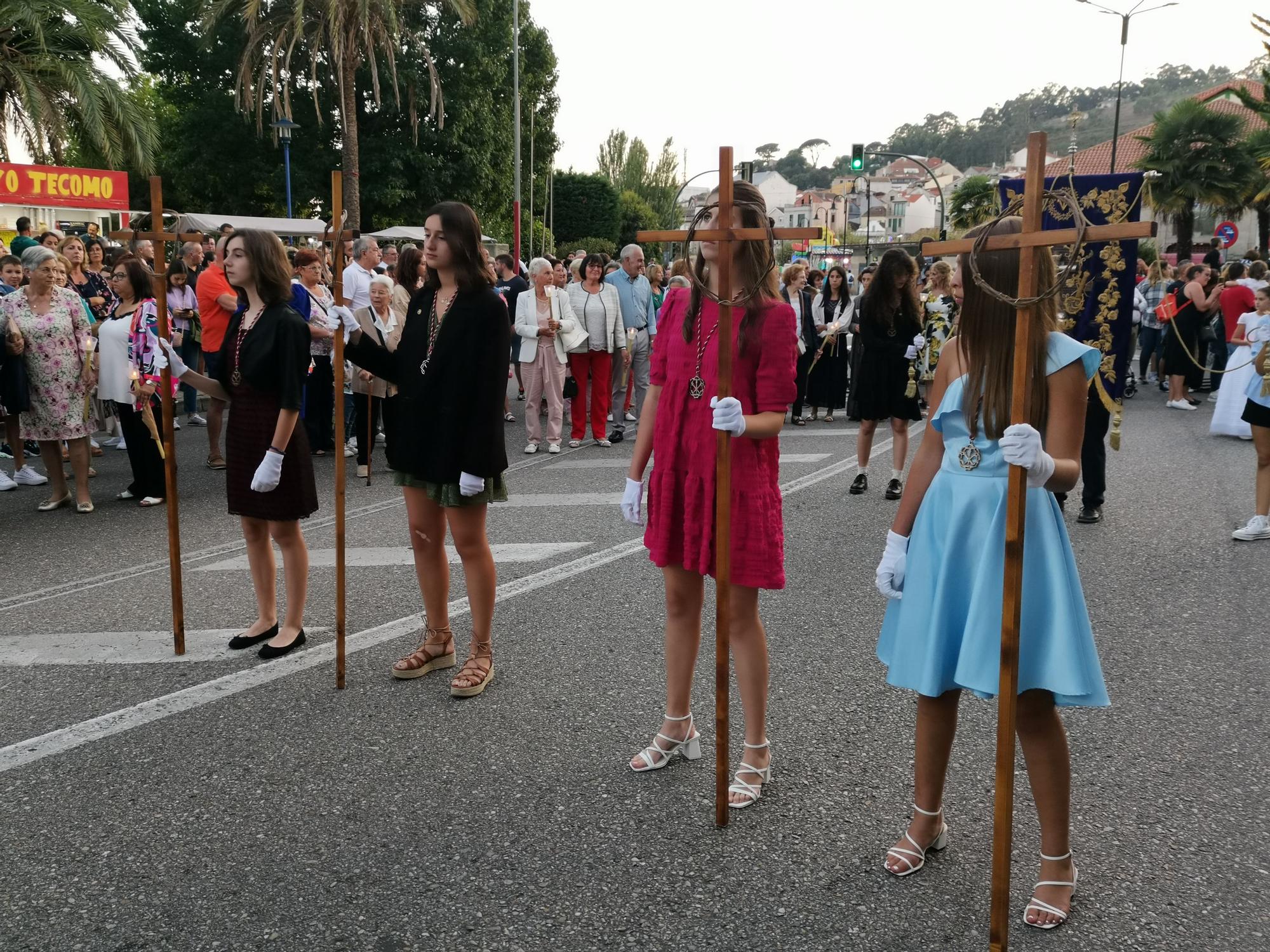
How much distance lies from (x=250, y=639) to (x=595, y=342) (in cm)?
715

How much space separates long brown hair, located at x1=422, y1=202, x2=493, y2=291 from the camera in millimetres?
4383

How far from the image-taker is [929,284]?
9.16 metres

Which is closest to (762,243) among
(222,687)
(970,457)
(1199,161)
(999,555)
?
(970,457)

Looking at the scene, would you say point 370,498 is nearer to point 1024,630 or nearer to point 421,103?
point 1024,630

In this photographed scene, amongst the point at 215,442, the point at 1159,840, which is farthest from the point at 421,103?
the point at 1159,840

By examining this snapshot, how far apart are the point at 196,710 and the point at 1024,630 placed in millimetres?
3284

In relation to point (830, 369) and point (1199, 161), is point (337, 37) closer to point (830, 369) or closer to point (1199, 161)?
point (830, 369)

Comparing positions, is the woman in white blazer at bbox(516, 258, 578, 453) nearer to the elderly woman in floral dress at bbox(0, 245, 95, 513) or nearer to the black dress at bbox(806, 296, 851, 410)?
the black dress at bbox(806, 296, 851, 410)

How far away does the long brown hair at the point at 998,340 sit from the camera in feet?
9.12

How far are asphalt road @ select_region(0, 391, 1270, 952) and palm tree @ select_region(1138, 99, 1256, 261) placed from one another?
37.2 meters

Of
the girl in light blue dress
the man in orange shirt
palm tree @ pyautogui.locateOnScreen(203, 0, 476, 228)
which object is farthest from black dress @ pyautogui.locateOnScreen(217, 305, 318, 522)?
palm tree @ pyautogui.locateOnScreen(203, 0, 476, 228)

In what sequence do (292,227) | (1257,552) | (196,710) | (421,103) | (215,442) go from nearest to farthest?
(196,710)
(1257,552)
(215,442)
(292,227)
(421,103)

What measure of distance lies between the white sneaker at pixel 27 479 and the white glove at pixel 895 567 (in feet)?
28.7

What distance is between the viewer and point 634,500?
3840mm
